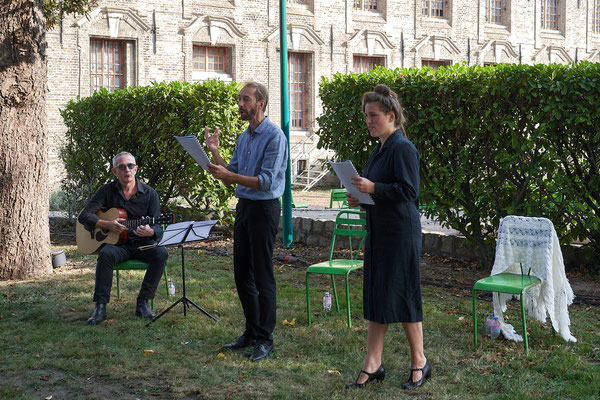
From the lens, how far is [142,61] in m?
22.5

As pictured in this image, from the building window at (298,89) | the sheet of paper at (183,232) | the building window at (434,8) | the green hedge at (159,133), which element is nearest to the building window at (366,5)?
the building window at (434,8)

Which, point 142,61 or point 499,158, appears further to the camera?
point 142,61

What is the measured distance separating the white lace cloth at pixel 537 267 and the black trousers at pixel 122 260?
3.30 m

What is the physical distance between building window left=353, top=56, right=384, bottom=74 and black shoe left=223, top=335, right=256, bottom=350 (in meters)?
22.0

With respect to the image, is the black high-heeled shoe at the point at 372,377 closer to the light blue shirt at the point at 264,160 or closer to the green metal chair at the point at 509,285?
the green metal chair at the point at 509,285

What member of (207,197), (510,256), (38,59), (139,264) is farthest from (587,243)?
(38,59)

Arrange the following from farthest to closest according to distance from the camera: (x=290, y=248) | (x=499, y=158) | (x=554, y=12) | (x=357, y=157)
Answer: (x=554, y=12)
(x=290, y=248)
(x=357, y=157)
(x=499, y=158)

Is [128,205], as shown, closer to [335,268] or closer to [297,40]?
[335,268]

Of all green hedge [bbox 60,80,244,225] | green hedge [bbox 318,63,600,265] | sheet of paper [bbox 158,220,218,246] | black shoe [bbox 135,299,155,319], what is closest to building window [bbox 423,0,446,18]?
green hedge [bbox 60,80,244,225]

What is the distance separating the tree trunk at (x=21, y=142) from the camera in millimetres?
9031

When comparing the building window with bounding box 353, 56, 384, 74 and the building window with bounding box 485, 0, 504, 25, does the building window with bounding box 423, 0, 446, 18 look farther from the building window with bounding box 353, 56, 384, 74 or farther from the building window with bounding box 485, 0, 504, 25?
the building window with bounding box 353, 56, 384, 74

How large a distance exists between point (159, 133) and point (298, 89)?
14.2 meters

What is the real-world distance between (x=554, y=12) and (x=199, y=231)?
29628 mm

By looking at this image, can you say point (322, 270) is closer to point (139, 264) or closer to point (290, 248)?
point (139, 264)
